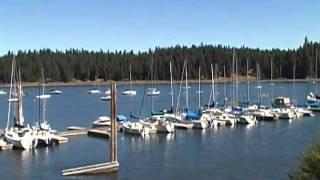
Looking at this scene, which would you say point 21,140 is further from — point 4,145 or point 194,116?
point 194,116

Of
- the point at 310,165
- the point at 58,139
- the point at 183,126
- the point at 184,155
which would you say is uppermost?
the point at 310,165

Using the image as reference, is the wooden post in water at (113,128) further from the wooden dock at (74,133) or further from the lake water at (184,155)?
the wooden dock at (74,133)

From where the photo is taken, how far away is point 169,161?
5625 centimetres

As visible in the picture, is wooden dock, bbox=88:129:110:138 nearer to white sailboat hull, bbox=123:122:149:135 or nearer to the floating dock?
white sailboat hull, bbox=123:122:149:135

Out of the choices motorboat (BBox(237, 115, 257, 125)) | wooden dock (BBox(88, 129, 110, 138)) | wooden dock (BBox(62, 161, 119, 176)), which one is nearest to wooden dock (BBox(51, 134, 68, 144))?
wooden dock (BBox(88, 129, 110, 138))

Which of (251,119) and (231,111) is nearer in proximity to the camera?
(251,119)

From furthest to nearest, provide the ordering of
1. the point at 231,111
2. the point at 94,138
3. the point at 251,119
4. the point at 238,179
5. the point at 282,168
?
the point at 231,111, the point at 251,119, the point at 94,138, the point at 282,168, the point at 238,179

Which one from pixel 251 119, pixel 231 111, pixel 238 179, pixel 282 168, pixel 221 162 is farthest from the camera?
pixel 231 111

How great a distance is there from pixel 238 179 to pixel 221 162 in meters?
8.42

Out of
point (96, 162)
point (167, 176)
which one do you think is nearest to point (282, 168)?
point (167, 176)

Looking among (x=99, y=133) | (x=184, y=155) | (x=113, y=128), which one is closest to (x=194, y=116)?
(x=99, y=133)

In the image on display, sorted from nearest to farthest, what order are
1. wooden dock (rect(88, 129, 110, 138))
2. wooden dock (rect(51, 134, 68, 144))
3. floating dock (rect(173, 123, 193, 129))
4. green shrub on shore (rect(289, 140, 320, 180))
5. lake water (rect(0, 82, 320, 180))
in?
green shrub on shore (rect(289, 140, 320, 180))
lake water (rect(0, 82, 320, 180))
wooden dock (rect(51, 134, 68, 144))
wooden dock (rect(88, 129, 110, 138))
floating dock (rect(173, 123, 193, 129))

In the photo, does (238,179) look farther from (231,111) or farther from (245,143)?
(231,111)

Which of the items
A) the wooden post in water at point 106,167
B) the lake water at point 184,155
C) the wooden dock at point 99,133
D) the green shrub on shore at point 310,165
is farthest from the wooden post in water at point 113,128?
the green shrub on shore at point 310,165
